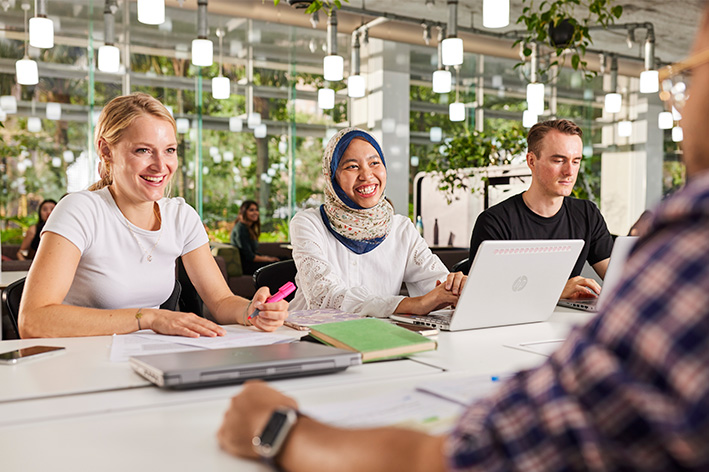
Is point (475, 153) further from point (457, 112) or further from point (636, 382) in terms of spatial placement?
point (636, 382)

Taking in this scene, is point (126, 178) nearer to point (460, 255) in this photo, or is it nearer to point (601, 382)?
point (601, 382)

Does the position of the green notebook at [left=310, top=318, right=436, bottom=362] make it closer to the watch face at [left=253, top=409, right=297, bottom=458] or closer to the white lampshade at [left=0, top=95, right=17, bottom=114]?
the watch face at [left=253, top=409, right=297, bottom=458]

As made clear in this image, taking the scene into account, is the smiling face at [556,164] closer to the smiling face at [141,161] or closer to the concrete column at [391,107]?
the smiling face at [141,161]

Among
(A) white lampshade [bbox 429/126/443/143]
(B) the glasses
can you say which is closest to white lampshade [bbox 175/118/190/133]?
(A) white lampshade [bbox 429/126/443/143]

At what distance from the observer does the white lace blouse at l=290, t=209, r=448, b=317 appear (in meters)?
2.34

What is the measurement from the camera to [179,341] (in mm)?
1652

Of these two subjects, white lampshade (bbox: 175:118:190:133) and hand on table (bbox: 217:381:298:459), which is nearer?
hand on table (bbox: 217:381:298:459)

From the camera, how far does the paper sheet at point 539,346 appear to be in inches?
63.8

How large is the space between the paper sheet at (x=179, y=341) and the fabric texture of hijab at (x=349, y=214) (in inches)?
32.9

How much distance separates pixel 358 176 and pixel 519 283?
1010 mm

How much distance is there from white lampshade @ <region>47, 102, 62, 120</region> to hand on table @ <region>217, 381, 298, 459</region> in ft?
29.2

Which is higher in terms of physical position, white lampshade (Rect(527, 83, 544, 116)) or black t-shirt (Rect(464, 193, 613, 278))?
white lampshade (Rect(527, 83, 544, 116))

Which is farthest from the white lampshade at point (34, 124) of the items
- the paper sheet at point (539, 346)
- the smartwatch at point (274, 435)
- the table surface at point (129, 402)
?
the smartwatch at point (274, 435)

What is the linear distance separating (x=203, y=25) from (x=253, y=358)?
5153 mm
